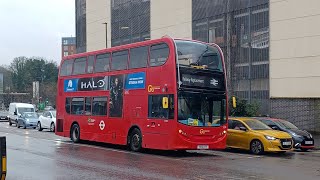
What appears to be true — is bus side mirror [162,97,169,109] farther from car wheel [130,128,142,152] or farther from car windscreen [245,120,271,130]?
car windscreen [245,120,271,130]

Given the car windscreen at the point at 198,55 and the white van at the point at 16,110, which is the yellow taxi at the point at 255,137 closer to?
the car windscreen at the point at 198,55

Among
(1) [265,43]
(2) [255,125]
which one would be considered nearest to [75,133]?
(2) [255,125]

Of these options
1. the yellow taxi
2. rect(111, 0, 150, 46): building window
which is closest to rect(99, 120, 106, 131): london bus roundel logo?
the yellow taxi

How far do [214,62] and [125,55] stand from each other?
12.5ft

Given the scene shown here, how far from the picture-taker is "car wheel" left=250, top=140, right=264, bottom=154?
18.5 meters

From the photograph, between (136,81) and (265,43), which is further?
(265,43)

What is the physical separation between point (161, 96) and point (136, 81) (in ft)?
5.74

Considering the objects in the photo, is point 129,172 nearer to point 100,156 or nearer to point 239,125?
point 100,156

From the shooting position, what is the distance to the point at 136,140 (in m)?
18.2

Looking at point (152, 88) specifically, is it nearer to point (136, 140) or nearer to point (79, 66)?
point (136, 140)

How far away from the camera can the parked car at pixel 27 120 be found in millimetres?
38562

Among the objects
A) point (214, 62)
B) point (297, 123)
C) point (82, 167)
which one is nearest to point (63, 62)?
point (214, 62)

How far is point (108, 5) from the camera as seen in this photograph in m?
54.1

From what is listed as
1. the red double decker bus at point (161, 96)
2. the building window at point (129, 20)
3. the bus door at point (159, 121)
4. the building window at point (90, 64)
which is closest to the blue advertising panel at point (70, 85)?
the building window at point (90, 64)
